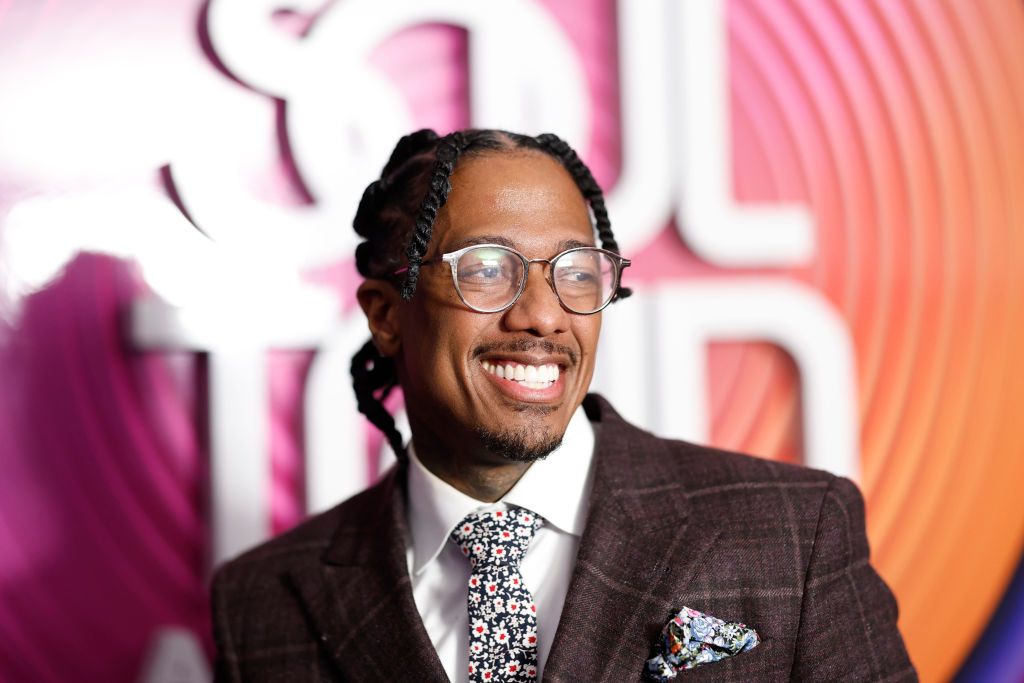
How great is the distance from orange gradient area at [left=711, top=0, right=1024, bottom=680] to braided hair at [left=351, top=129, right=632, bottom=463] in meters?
0.95

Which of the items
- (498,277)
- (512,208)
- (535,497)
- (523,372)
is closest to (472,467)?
(535,497)

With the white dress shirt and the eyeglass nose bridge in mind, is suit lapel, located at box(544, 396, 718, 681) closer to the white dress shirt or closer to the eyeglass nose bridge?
the white dress shirt

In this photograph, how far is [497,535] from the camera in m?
1.74

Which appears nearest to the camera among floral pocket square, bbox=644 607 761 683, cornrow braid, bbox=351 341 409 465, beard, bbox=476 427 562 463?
floral pocket square, bbox=644 607 761 683

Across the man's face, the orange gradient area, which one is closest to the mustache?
the man's face

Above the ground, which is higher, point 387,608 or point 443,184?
point 443,184

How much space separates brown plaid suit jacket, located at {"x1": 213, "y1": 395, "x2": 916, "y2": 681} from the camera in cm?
164

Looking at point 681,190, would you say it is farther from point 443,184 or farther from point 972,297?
point 443,184

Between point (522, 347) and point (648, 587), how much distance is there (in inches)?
17.2

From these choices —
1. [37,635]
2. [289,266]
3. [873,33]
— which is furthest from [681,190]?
[37,635]

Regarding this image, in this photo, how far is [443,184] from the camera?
177 centimetres

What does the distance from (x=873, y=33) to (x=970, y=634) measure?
5.22 feet

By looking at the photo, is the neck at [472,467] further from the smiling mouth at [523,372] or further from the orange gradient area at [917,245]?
the orange gradient area at [917,245]

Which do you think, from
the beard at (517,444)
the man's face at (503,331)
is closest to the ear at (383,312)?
the man's face at (503,331)
